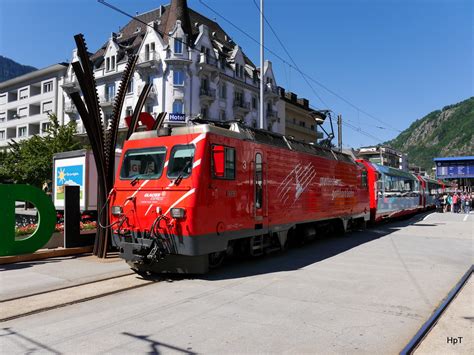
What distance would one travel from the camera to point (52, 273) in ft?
28.9

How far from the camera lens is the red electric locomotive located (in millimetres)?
7906

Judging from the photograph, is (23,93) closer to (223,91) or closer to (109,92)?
(109,92)

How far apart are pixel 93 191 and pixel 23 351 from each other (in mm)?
10509

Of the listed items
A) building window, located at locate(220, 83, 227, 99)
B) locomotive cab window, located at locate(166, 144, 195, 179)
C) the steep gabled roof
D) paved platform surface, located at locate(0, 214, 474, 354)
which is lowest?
paved platform surface, located at locate(0, 214, 474, 354)

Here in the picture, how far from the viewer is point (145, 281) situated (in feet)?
26.3

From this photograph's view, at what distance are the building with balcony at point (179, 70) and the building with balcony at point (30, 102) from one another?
3.03 meters

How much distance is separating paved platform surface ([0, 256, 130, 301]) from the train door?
311cm

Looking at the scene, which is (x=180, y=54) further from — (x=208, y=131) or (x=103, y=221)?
(x=208, y=131)

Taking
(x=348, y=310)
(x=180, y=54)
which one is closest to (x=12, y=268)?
(x=348, y=310)

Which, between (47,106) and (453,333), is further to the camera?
(47,106)

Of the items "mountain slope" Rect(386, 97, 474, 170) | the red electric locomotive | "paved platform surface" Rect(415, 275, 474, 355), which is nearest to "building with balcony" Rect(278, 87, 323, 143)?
the red electric locomotive

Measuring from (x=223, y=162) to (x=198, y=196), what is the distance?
89 centimetres

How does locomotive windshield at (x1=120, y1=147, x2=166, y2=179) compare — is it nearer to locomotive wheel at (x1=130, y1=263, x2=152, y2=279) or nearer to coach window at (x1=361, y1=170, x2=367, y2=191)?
locomotive wheel at (x1=130, y1=263, x2=152, y2=279)

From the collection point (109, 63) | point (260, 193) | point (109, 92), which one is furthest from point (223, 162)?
point (109, 63)
